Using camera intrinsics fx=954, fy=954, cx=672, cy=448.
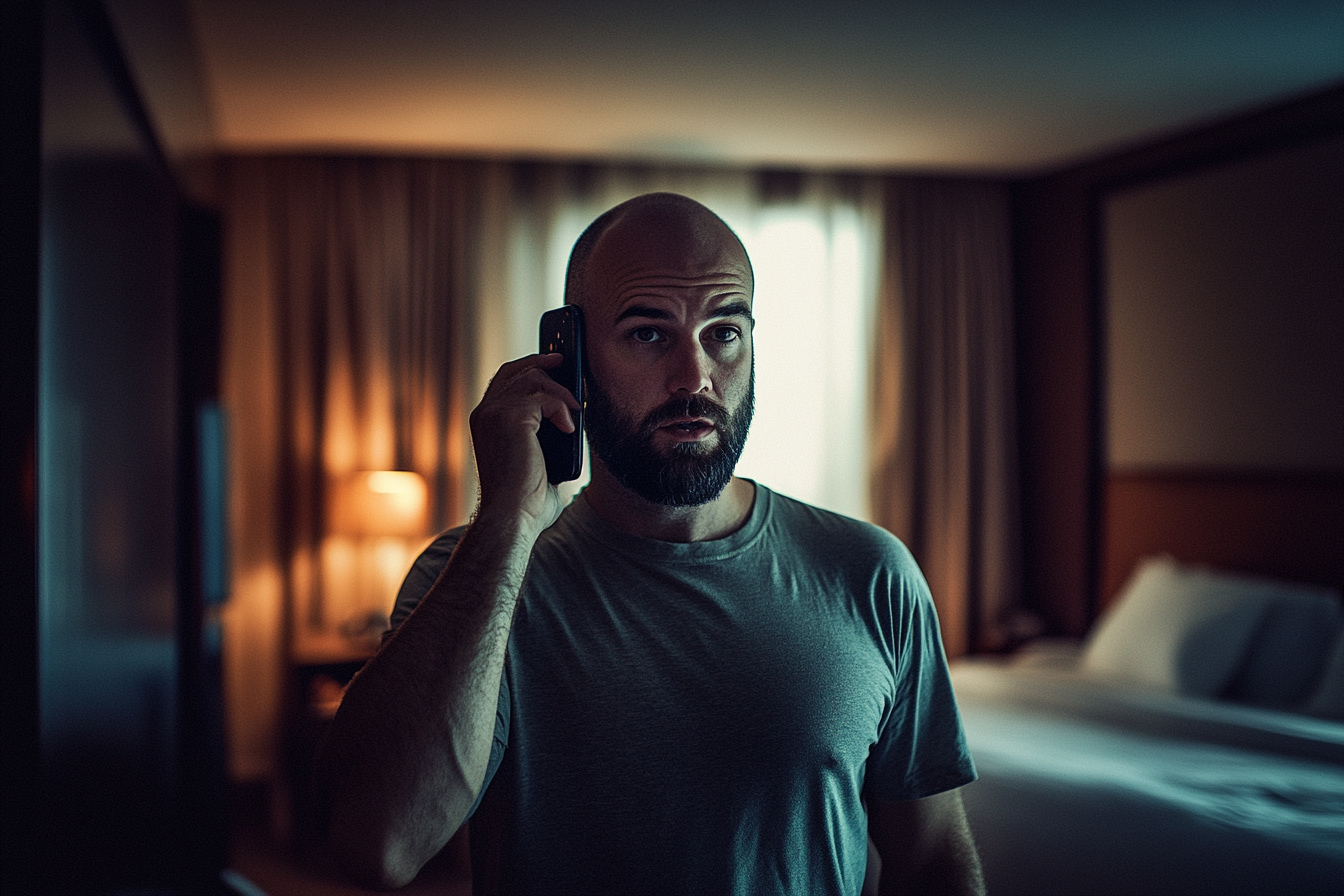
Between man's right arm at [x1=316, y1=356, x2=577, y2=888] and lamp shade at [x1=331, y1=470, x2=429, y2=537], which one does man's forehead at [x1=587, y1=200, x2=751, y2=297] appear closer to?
man's right arm at [x1=316, y1=356, x2=577, y2=888]

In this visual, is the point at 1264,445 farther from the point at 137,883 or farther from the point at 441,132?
the point at 137,883

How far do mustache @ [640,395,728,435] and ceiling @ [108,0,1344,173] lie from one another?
1.81 meters

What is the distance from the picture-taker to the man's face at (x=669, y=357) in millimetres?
1124

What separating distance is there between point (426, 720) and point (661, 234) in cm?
61

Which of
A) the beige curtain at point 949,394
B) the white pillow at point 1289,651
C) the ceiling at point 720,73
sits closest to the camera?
the ceiling at point 720,73

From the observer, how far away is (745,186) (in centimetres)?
484

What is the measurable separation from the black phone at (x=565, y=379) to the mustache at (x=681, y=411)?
0.08m

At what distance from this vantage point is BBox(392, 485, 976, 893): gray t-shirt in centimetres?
99

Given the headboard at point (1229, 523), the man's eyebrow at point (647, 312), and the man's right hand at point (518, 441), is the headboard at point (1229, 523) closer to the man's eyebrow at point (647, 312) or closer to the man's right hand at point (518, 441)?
the man's eyebrow at point (647, 312)

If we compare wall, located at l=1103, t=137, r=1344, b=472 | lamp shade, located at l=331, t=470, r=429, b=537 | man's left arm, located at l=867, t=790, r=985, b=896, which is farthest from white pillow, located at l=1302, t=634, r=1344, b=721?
lamp shade, located at l=331, t=470, r=429, b=537

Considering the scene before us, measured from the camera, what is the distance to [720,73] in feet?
11.7

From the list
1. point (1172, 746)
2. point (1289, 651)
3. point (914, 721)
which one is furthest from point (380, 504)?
point (1289, 651)

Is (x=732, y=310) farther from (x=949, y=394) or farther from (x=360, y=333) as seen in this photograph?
(x=949, y=394)

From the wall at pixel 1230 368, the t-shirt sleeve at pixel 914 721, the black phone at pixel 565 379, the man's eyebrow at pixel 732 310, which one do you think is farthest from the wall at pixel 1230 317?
the black phone at pixel 565 379
